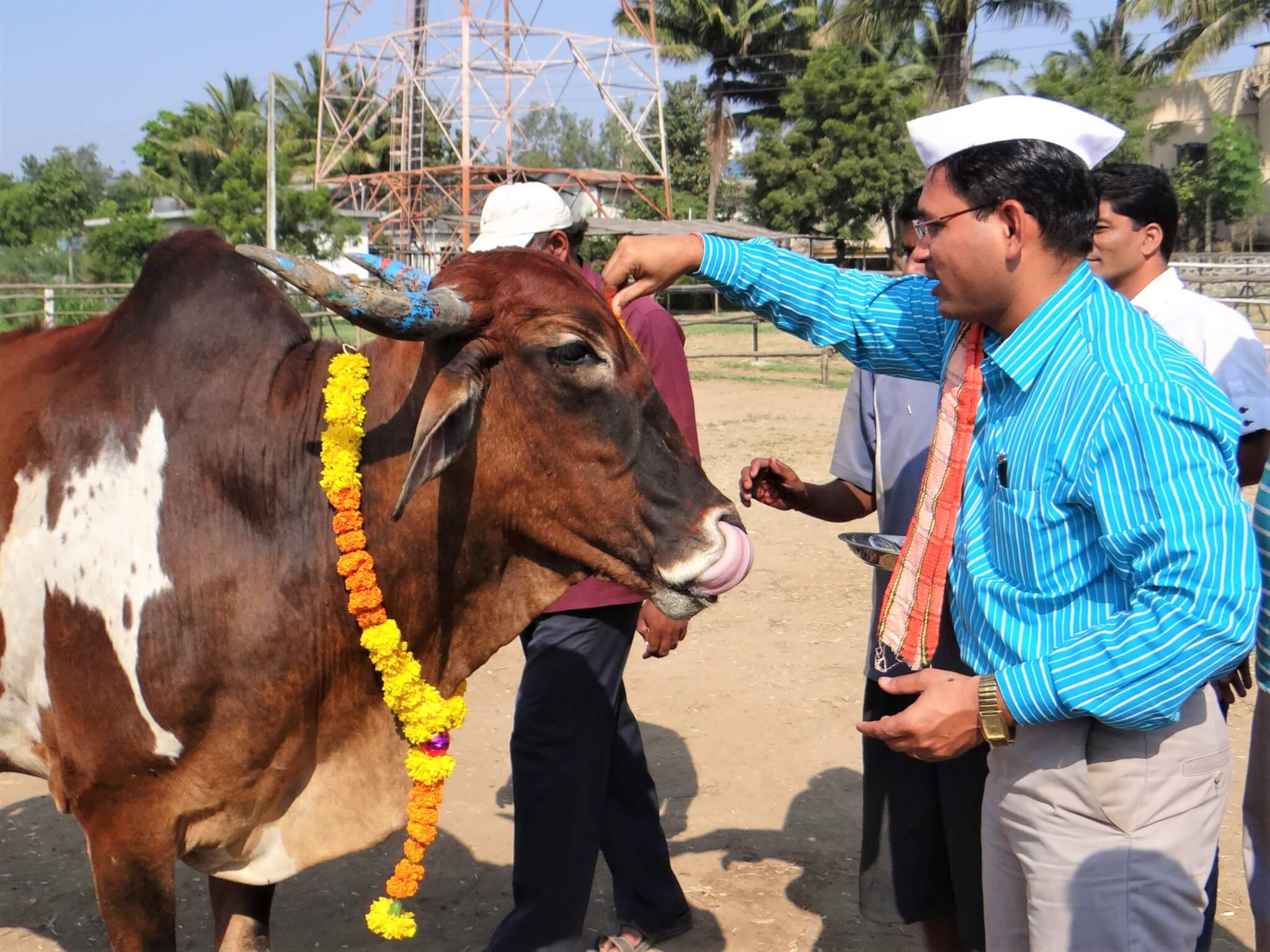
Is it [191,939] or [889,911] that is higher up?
[889,911]

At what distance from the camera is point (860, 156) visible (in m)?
36.0

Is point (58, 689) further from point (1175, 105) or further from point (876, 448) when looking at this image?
point (1175, 105)

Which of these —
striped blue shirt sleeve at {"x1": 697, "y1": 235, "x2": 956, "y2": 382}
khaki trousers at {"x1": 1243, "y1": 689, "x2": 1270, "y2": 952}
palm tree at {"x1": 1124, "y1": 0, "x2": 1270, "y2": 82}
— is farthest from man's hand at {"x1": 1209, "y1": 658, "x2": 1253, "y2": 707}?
palm tree at {"x1": 1124, "y1": 0, "x2": 1270, "y2": 82}

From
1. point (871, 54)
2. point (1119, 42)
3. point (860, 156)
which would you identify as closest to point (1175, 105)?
point (1119, 42)

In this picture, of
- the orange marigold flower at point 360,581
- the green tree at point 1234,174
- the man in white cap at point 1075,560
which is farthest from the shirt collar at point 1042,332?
the green tree at point 1234,174

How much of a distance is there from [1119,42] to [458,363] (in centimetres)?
4781

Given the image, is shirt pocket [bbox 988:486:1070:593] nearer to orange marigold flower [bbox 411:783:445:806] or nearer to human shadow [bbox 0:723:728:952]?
orange marigold flower [bbox 411:783:445:806]

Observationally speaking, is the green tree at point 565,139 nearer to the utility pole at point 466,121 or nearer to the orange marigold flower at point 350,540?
the utility pole at point 466,121

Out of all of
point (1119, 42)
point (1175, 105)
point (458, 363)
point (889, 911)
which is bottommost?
point (889, 911)

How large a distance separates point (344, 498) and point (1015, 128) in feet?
5.33

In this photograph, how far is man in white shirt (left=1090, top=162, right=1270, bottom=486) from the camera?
314 cm

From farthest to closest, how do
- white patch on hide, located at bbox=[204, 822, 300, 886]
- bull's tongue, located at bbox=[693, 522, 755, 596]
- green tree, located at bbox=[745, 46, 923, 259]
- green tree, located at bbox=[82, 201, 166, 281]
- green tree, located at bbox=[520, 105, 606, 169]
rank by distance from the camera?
green tree, located at bbox=[520, 105, 606, 169], green tree, located at bbox=[745, 46, 923, 259], green tree, located at bbox=[82, 201, 166, 281], white patch on hide, located at bbox=[204, 822, 300, 886], bull's tongue, located at bbox=[693, 522, 755, 596]

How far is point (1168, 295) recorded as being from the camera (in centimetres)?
335

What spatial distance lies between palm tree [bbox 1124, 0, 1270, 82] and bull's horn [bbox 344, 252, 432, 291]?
40354mm
